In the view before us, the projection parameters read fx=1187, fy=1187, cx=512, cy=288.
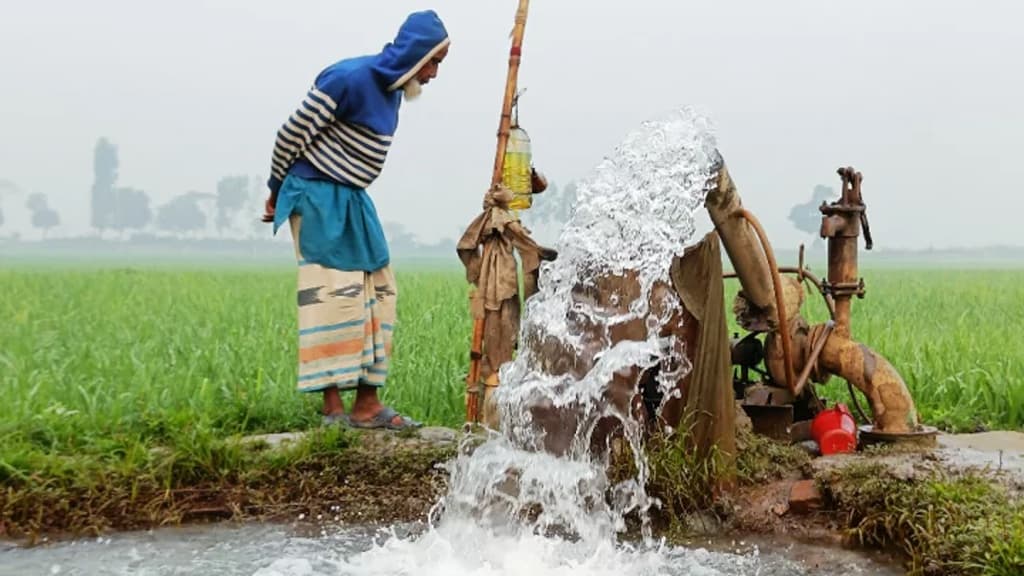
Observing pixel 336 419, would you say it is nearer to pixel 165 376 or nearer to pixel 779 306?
pixel 165 376

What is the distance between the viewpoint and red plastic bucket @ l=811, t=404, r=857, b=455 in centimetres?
402

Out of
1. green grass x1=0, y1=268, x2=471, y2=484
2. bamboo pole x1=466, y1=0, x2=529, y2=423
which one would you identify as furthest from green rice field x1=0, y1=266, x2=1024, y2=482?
bamboo pole x1=466, y1=0, x2=529, y2=423

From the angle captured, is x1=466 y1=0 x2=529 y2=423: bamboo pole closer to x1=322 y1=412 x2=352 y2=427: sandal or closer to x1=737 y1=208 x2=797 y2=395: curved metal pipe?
x1=322 y1=412 x2=352 y2=427: sandal

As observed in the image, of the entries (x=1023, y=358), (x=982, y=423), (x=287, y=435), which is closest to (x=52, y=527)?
(x=287, y=435)

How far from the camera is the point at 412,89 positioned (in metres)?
4.31

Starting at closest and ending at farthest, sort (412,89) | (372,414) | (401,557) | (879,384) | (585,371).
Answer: (401,557) < (585,371) < (879,384) < (412,89) < (372,414)

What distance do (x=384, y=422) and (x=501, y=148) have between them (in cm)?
116

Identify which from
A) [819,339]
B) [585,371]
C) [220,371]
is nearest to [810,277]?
[819,339]

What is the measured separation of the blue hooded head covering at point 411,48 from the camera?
165 inches

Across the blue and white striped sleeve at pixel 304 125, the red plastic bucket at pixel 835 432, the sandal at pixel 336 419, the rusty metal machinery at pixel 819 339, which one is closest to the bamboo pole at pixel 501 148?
the sandal at pixel 336 419

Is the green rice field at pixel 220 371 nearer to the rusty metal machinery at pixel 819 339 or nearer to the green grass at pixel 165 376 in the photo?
the green grass at pixel 165 376

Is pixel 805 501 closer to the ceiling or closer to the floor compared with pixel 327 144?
closer to the floor

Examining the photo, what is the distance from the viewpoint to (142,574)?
309 cm

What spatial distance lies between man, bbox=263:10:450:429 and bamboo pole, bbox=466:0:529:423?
1.08 feet
